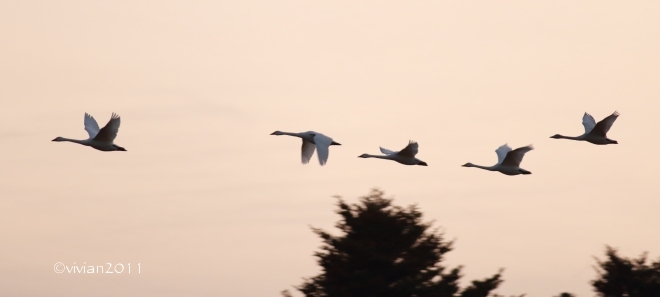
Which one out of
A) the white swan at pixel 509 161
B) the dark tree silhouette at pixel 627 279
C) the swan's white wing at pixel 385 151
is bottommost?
the dark tree silhouette at pixel 627 279

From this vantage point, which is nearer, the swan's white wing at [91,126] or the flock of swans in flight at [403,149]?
the flock of swans in flight at [403,149]

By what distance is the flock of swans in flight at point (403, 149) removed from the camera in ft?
117

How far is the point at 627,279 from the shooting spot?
34.1 metres

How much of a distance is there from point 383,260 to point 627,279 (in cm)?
705

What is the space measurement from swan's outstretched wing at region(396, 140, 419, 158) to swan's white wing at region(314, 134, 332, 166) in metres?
2.65

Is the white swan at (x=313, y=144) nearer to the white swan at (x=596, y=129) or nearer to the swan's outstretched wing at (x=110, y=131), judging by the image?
the swan's outstretched wing at (x=110, y=131)

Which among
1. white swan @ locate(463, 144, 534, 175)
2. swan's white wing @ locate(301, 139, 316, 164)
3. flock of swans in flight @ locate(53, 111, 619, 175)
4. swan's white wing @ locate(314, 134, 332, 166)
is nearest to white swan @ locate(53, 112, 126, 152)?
flock of swans in flight @ locate(53, 111, 619, 175)

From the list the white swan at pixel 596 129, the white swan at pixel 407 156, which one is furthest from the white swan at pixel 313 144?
the white swan at pixel 596 129

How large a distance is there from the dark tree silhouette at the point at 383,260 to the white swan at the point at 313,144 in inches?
64.1

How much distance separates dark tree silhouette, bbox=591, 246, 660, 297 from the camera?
33656mm

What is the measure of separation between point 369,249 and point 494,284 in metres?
3.75

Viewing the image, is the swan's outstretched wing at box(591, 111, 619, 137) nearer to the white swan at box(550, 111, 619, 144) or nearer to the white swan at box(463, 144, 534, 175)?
the white swan at box(550, 111, 619, 144)

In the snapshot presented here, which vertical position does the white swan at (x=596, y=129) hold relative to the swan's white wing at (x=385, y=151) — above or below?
above

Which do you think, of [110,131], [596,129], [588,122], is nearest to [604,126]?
[596,129]
